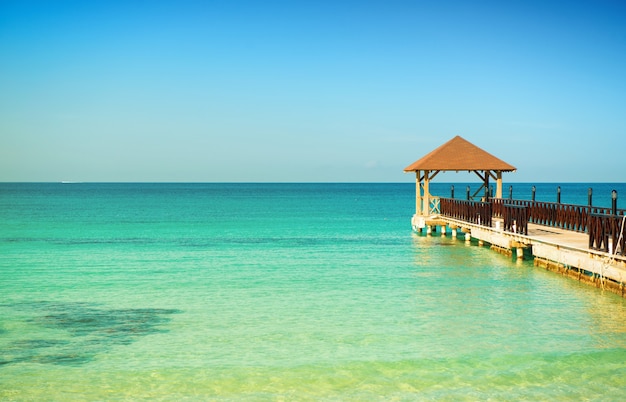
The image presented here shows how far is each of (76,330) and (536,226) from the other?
16.4 metres

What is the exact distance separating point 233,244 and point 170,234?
606 centimetres

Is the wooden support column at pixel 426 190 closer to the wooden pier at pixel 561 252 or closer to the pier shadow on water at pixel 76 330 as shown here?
the wooden pier at pixel 561 252

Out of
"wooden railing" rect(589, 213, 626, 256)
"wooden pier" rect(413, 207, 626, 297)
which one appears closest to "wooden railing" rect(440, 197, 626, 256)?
"wooden railing" rect(589, 213, 626, 256)

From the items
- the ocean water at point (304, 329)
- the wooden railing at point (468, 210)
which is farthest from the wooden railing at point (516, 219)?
the wooden railing at point (468, 210)

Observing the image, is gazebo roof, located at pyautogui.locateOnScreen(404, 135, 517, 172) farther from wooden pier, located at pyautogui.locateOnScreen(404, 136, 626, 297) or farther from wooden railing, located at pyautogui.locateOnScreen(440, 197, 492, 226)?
wooden railing, located at pyautogui.locateOnScreen(440, 197, 492, 226)

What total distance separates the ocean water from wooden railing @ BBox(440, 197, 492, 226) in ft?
6.43

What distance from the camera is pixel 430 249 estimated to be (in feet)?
81.4

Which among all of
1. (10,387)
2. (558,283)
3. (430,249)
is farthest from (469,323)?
(430,249)

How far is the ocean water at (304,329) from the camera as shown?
29.4 ft

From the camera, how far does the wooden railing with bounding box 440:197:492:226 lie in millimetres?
23861

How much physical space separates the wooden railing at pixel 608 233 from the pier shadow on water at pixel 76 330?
30.4ft

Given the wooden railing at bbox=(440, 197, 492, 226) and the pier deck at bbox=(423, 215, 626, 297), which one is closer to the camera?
the pier deck at bbox=(423, 215, 626, 297)

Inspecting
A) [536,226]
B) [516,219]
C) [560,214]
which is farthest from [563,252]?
[536,226]

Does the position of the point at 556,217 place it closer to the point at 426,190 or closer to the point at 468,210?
the point at 468,210
